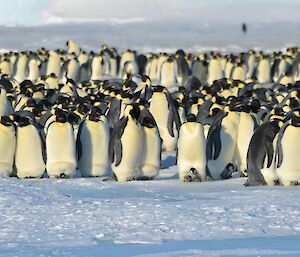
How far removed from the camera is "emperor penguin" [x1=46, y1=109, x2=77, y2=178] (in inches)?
332

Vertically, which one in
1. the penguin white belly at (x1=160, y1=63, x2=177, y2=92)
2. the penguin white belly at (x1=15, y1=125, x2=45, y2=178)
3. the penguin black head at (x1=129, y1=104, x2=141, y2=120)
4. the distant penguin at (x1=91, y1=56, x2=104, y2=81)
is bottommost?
the penguin white belly at (x1=15, y1=125, x2=45, y2=178)

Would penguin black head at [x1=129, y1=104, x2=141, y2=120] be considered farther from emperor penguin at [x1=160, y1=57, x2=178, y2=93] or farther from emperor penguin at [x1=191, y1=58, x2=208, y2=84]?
emperor penguin at [x1=191, y1=58, x2=208, y2=84]

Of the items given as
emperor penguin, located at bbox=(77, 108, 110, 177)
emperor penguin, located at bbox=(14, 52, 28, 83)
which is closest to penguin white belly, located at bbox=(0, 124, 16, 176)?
emperor penguin, located at bbox=(77, 108, 110, 177)

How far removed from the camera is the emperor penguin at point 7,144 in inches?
332

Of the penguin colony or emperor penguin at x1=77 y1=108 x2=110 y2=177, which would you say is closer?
the penguin colony

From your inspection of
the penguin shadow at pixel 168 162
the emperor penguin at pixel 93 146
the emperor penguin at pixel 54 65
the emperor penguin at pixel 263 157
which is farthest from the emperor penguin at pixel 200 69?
the emperor penguin at pixel 263 157

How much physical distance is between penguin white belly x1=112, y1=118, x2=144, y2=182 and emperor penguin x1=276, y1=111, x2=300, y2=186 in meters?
1.45

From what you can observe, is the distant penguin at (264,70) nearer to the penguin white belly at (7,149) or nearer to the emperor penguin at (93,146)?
the emperor penguin at (93,146)

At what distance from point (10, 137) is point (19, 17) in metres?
98.1

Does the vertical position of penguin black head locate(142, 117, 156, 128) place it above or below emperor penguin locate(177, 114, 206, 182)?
above

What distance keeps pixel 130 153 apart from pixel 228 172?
3.32 feet

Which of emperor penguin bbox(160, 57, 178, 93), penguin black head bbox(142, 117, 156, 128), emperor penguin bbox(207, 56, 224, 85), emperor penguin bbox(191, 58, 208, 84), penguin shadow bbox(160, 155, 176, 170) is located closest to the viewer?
penguin black head bbox(142, 117, 156, 128)

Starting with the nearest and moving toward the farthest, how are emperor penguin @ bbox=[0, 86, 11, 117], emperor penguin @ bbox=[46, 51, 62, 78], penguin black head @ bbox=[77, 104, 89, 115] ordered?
penguin black head @ bbox=[77, 104, 89, 115] → emperor penguin @ bbox=[0, 86, 11, 117] → emperor penguin @ bbox=[46, 51, 62, 78]

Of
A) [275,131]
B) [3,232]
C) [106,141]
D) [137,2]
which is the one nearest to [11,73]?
[106,141]
